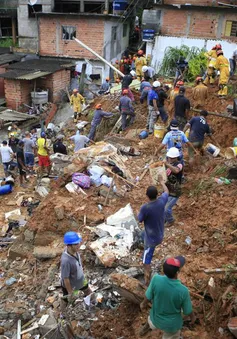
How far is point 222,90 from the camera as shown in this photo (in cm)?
1158

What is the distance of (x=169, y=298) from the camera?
3713 mm

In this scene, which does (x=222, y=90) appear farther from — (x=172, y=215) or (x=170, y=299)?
(x=170, y=299)

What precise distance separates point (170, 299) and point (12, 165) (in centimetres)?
1024

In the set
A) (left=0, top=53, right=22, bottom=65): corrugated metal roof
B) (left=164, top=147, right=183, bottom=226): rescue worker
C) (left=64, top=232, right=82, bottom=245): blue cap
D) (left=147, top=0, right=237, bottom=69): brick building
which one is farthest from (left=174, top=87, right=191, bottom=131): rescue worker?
(left=0, top=53, right=22, bottom=65): corrugated metal roof

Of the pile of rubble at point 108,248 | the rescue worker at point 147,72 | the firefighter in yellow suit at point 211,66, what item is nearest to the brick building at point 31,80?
the rescue worker at point 147,72

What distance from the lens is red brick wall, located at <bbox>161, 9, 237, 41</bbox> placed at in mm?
19219

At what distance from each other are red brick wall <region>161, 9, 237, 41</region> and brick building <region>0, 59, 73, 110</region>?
6.17 meters

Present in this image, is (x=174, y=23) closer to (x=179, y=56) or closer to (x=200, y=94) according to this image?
(x=179, y=56)

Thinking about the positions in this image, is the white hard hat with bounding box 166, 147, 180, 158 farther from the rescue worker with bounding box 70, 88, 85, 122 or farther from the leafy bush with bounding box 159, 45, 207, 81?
the leafy bush with bounding box 159, 45, 207, 81

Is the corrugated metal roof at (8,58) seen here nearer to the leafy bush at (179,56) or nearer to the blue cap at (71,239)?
the leafy bush at (179,56)

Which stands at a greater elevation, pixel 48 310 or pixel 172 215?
pixel 172 215

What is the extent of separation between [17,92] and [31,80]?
3.93 feet

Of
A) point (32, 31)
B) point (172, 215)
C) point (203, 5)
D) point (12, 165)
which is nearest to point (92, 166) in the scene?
point (172, 215)

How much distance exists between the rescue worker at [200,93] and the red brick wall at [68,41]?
38.3 ft
